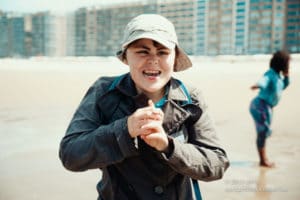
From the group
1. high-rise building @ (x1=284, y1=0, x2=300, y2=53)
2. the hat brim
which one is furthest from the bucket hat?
high-rise building @ (x1=284, y1=0, x2=300, y2=53)

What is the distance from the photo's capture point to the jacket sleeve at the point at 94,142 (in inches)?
45.1

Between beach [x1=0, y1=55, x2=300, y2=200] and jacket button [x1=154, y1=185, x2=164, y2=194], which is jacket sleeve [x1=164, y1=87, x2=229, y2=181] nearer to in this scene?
jacket button [x1=154, y1=185, x2=164, y2=194]

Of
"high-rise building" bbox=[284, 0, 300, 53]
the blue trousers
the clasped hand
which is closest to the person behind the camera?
the clasped hand

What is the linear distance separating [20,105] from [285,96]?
7267mm

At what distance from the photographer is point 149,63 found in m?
1.23

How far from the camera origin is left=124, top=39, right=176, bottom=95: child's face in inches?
48.6

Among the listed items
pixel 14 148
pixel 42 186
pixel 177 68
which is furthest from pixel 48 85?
pixel 177 68

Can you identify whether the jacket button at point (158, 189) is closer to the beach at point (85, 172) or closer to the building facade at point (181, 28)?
the beach at point (85, 172)

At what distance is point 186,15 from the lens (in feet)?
231

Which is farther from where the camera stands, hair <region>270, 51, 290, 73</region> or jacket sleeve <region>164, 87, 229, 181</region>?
hair <region>270, 51, 290, 73</region>

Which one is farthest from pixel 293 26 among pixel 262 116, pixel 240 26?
pixel 262 116

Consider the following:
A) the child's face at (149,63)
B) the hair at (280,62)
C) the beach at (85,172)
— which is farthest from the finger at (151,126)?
the hair at (280,62)

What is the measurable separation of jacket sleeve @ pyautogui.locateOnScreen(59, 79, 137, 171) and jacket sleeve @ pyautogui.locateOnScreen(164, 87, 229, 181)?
13 centimetres

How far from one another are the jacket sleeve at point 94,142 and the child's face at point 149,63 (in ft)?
0.50
